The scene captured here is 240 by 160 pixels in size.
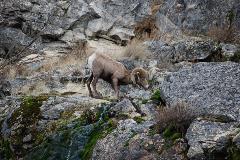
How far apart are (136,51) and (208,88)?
642 cm

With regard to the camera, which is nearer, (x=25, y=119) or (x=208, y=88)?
(x=208, y=88)

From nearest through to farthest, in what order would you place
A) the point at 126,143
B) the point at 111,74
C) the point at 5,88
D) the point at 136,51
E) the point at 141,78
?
1. the point at 126,143
2. the point at 111,74
3. the point at 141,78
4. the point at 5,88
5. the point at 136,51

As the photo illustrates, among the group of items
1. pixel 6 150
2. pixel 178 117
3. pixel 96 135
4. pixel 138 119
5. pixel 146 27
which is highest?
pixel 178 117

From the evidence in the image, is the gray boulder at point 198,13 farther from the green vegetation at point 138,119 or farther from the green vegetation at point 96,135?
the green vegetation at point 96,135

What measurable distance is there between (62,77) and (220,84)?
20.3ft

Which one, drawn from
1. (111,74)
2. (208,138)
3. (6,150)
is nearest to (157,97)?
(111,74)

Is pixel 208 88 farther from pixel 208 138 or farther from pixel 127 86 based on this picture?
pixel 127 86

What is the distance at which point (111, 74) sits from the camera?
47.0 ft

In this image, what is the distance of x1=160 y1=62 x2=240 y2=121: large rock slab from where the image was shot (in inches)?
425

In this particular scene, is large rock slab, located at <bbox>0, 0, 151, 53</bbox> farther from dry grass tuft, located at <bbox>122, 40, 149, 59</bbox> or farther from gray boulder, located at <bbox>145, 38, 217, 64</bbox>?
gray boulder, located at <bbox>145, 38, 217, 64</bbox>

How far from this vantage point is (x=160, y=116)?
33.5ft

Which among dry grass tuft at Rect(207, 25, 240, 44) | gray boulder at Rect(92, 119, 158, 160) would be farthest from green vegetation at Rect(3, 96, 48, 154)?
dry grass tuft at Rect(207, 25, 240, 44)

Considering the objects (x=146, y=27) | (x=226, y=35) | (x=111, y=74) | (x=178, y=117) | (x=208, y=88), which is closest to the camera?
(x=178, y=117)

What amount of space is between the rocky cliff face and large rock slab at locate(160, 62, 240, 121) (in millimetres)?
22
